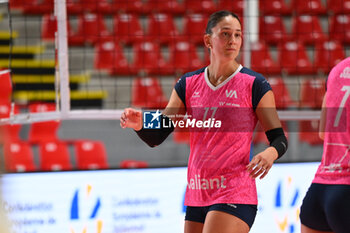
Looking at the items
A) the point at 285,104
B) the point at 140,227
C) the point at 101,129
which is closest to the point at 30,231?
the point at 140,227

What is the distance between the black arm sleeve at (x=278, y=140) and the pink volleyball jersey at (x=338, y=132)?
22cm

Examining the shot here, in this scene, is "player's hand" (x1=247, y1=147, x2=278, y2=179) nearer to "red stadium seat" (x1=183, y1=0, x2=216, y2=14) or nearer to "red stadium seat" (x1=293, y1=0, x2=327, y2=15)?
"red stadium seat" (x1=183, y1=0, x2=216, y2=14)

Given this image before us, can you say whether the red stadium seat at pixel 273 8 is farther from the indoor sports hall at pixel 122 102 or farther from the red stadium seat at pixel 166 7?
the red stadium seat at pixel 166 7

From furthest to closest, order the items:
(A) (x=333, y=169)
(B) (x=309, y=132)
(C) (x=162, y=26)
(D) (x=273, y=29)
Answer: (D) (x=273, y=29)
(C) (x=162, y=26)
(B) (x=309, y=132)
(A) (x=333, y=169)

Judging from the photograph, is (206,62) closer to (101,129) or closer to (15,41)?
(101,129)

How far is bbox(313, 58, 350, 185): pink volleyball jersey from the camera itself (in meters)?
2.43

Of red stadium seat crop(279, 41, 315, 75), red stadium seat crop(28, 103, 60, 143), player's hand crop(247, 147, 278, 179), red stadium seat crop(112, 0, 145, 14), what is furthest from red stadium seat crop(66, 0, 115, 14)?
player's hand crop(247, 147, 278, 179)

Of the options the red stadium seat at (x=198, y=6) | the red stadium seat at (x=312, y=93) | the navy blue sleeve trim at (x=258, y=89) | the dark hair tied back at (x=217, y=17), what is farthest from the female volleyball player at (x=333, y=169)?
the red stadium seat at (x=198, y=6)

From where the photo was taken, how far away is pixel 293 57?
8633 millimetres

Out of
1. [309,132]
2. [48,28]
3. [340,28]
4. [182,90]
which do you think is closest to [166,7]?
[48,28]

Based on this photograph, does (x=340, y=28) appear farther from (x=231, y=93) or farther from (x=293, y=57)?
(x=231, y=93)

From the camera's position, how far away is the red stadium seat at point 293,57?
8453 mm

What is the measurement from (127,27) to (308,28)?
3.22m

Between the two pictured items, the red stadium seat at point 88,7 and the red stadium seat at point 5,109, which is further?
the red stadium seat at point 88,7
